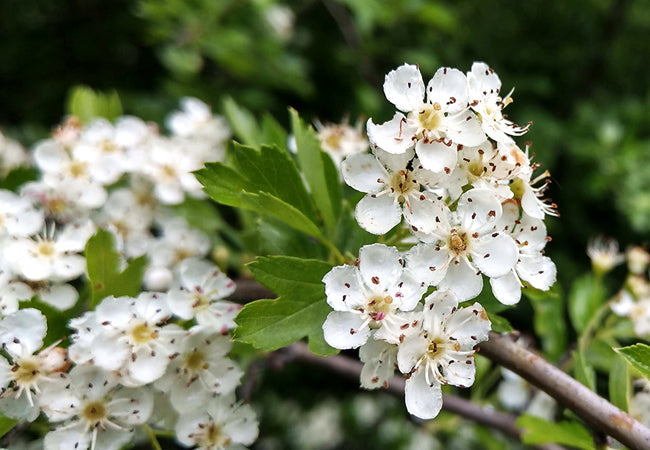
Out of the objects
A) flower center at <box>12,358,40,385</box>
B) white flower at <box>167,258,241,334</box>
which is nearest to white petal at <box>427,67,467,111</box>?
white flower at <box>167,258,241,334</box>

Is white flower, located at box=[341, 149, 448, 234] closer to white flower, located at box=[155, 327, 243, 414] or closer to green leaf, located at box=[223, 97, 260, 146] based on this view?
white flower, located at box=[155, 327, 243, 414]

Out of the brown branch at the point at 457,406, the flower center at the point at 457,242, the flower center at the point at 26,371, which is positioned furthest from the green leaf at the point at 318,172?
the flower center at the point at 26,371

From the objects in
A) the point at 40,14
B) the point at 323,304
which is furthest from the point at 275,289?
the point at 40,14

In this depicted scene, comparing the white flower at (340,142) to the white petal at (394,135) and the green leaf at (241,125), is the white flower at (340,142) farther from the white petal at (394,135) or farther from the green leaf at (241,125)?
the white petal at (394,135)

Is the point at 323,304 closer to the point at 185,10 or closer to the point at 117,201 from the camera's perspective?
the point at 117,201

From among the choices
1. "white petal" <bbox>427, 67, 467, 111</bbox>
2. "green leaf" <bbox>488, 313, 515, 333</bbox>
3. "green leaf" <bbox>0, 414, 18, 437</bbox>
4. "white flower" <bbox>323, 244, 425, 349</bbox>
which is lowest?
"green leaf" <bbox>0, 414, 18, 437</bbox>
